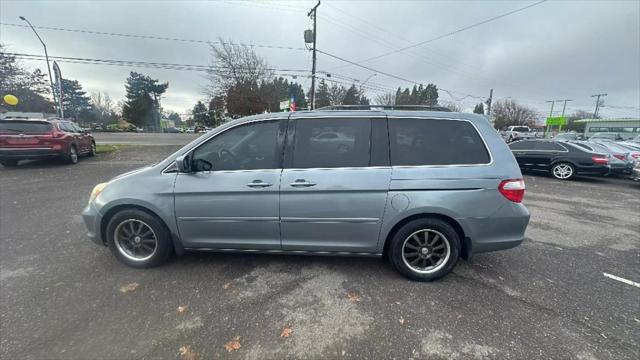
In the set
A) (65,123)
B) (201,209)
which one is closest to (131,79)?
(65,123)

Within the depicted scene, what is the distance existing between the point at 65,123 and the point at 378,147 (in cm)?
1282

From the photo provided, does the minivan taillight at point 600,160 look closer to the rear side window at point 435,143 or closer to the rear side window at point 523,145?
the rear side window at point 523,145

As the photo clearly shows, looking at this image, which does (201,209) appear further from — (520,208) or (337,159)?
(520,208)

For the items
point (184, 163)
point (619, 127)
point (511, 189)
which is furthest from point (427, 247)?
point (619, 127)

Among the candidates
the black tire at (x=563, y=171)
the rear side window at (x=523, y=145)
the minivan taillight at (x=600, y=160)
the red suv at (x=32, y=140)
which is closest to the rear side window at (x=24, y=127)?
the red suv at (x=32, y=140)

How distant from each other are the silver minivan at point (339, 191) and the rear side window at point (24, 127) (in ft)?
28.5

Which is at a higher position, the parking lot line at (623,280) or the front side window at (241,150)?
the front side window at (241,150)

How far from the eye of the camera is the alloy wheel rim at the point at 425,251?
9.65ft

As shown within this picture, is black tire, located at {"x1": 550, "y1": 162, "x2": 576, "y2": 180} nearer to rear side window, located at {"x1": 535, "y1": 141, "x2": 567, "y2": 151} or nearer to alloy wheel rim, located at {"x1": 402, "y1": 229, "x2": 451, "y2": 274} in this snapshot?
rear side window, located at {"x1": 535, "y1": 141, "x2": 567, "y2": 151}

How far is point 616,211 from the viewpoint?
614 centimetres

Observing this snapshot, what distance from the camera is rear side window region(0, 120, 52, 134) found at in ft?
27.0

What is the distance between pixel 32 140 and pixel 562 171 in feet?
60.3

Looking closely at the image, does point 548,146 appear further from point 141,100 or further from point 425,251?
point 141,100

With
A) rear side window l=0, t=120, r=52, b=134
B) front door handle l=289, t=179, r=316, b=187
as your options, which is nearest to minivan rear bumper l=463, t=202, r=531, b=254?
front door handle l=289, t=179, r=316, b=187
